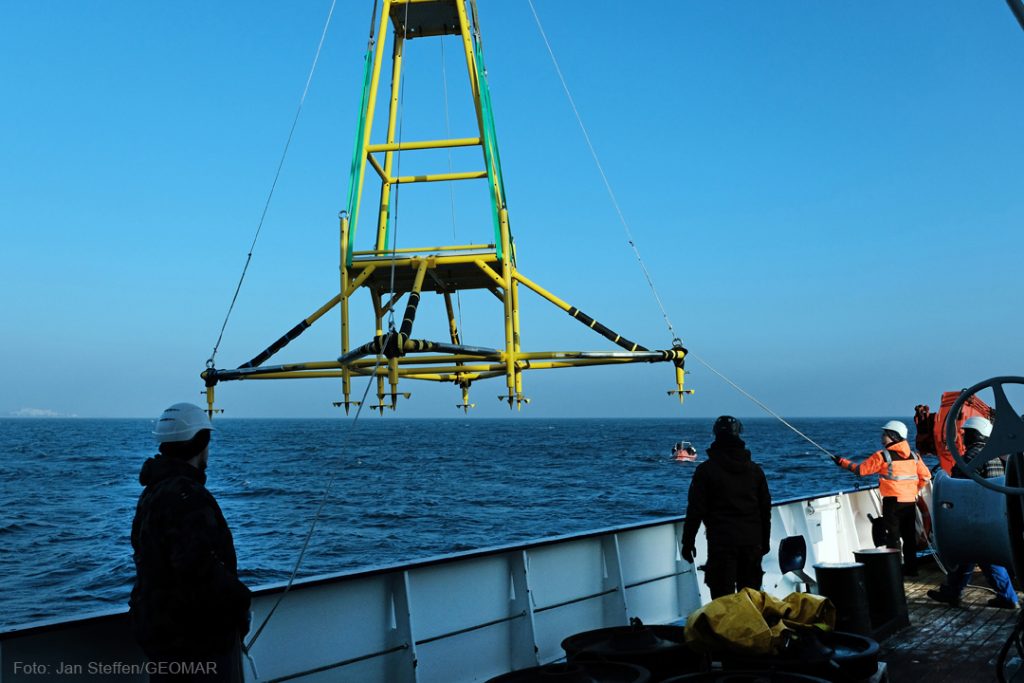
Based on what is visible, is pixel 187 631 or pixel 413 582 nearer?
pixel 187 631

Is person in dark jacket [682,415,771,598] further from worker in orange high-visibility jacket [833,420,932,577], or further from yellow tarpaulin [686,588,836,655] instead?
worker in orange high-visibility jacket [833,420,932,577]

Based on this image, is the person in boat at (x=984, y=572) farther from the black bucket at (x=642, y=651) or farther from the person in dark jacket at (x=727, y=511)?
the black bucket at (x=642, y=651)

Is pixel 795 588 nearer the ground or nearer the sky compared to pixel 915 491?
nearer the ground

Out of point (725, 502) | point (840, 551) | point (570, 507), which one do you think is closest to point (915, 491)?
point (840, 551)

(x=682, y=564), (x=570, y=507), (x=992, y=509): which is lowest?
(x=570, y=507)

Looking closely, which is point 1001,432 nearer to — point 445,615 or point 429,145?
point 445,615

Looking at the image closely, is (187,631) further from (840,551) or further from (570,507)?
(570,507)

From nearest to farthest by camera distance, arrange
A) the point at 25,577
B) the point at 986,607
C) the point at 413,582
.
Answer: the point at 413,582, the point at 986,607, the point at 25,577

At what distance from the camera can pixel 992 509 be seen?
577 cm

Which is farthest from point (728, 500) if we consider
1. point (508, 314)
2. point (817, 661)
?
point (508, 314)

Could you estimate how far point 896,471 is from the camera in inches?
404

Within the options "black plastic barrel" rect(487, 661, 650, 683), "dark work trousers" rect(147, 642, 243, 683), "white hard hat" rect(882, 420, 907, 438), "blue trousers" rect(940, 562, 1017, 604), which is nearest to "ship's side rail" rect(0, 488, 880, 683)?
"dark work trousers" rect(147, 642, 243, 683)

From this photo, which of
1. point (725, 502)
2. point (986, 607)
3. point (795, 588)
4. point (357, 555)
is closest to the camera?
point (725, 502)

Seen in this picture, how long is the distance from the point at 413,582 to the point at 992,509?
12.9ft
